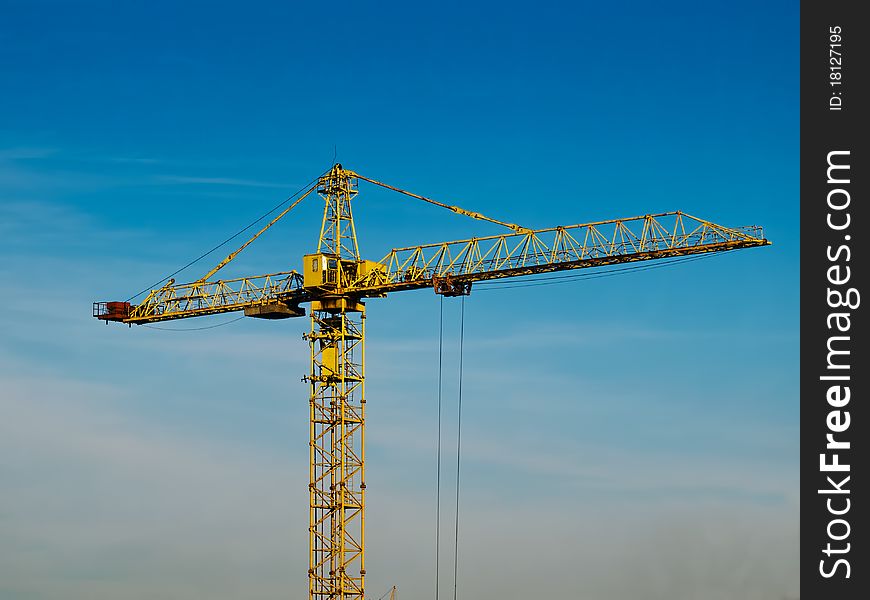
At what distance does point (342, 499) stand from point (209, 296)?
25347 mm

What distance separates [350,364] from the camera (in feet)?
479

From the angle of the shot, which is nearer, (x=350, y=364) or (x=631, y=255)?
(x=631, y=255)

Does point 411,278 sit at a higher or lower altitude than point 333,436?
higher

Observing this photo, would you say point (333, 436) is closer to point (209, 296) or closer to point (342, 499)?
point (342, 499)

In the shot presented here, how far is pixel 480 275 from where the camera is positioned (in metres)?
137
